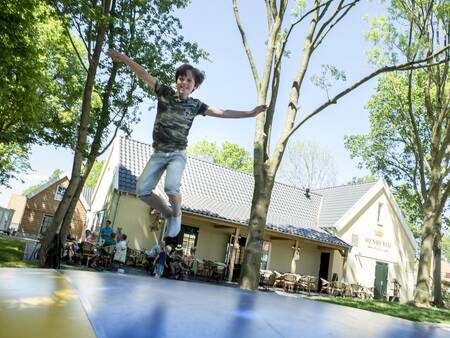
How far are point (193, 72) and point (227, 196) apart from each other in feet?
64.0

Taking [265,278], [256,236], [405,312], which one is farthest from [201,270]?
[256,236]

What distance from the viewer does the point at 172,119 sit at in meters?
3.45

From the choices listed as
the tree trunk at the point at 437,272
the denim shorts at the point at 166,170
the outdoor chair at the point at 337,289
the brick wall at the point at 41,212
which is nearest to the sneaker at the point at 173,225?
the denim shorts at the point at 166,170

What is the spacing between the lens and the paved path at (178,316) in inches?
71.9

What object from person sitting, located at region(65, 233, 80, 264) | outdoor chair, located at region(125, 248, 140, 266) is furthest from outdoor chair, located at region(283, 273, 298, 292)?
person sitting, located at region(65, 233, 80, 264)

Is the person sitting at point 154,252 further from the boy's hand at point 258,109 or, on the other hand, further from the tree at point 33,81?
the boy's hand at point 258,109

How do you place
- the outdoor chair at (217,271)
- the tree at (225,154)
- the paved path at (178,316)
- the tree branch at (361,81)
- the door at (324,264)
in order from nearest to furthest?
the paved path at (178,316) < the tree branch at (361,81) < the outdoor chair at (217,271) < the door at (324,264) < the tree at (225,154)

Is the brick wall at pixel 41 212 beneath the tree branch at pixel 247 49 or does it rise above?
beneath

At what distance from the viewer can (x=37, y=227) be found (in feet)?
132

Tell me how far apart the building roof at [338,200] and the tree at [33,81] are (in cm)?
1508

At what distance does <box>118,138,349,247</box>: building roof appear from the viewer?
19.8 meters

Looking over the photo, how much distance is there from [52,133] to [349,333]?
21017 millimetres

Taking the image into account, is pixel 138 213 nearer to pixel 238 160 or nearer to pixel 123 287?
pixel 123 287

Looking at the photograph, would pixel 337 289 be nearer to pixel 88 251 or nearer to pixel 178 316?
pixel 88 251
